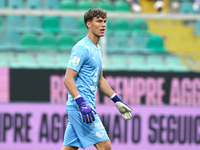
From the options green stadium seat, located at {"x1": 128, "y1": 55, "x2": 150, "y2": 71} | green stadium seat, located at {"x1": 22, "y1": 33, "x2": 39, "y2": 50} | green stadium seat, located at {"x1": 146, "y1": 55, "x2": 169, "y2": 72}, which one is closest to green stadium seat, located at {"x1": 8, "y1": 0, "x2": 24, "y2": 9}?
green stadium seat, located at {"x1": 22, "y1": 33, "x2": 39, "y2": 50}

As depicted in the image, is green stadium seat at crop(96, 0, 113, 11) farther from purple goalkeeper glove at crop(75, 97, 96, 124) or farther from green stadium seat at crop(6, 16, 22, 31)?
purple goalkeeper glove at crop(75, 97, 96, 124)

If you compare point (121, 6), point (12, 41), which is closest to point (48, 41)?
point (12, 41)

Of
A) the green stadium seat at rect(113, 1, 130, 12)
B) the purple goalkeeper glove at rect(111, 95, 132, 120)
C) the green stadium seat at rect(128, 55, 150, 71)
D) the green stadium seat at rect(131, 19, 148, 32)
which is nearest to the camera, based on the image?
the purple goalkeeper glove at rect(111, 95, 132, 120)

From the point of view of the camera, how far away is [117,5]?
11211mm

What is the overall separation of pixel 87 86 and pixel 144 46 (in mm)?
4897

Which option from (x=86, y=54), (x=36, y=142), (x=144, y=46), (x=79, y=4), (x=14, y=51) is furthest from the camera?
(x=79, y=4)

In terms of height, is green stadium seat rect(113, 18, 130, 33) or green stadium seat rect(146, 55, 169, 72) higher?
green stadium seat rect(113, 18, 130, 33)

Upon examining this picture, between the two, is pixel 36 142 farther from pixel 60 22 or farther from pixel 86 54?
pixel 86 54

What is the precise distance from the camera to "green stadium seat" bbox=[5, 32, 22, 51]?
8.02m

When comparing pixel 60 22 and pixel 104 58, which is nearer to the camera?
pixel 104 58

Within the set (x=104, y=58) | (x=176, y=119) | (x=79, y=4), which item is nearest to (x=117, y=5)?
(x=79, y=4)

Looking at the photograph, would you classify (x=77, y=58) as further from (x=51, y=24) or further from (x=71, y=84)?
(x=51, y=24)

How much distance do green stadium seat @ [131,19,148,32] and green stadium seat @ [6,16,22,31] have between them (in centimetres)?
260

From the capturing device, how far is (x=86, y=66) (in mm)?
3869
